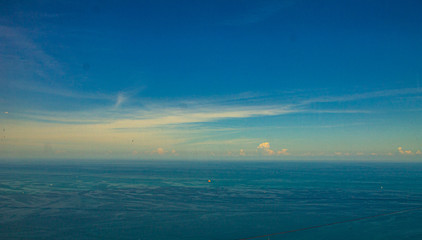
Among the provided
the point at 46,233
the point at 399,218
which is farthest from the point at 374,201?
the point at 46,233

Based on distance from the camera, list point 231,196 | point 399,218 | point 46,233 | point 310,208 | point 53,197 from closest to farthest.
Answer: point 46,233 < point 399,218 < point 310,208 < point 53,197 < point 231,196

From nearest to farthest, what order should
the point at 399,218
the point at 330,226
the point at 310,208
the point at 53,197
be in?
the point at 330,226 < the point at 399,218 < the point at 310,208 < the point at 53,197

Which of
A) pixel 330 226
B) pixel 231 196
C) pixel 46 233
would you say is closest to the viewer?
pixel 46 233

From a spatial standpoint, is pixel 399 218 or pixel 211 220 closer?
pixel 211 220

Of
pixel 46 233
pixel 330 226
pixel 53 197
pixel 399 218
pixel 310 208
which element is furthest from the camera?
pixel 53 197

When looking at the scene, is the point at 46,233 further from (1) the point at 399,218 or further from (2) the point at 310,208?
(1) the point at 399,218

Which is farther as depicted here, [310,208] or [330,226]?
[310,208]

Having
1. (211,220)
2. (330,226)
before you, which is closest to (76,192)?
(211,220)

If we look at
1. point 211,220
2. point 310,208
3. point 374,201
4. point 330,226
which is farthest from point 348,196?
point 211,220

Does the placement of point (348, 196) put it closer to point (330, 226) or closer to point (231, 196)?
point (231, 196)
